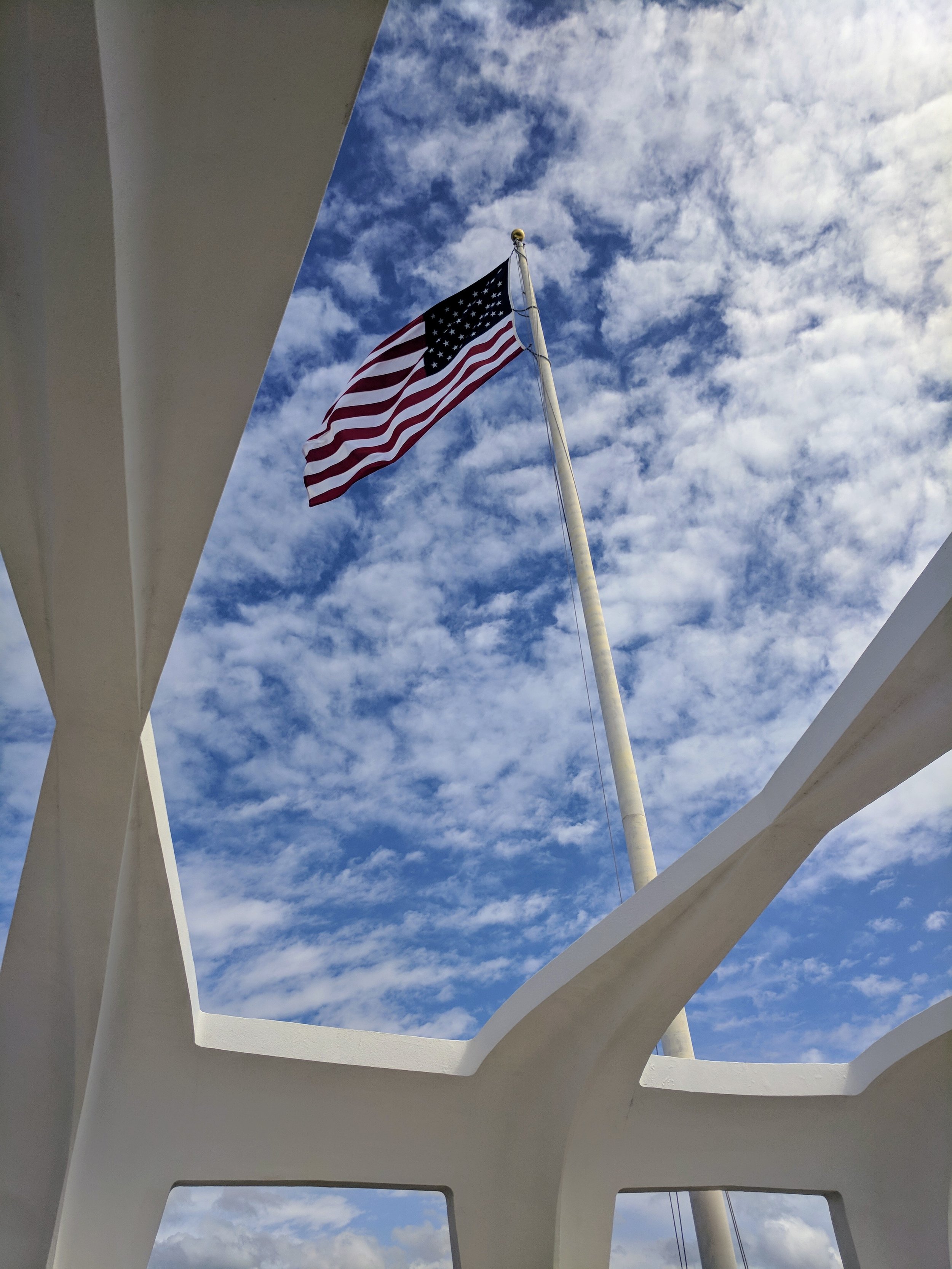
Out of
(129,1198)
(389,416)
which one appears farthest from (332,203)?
(129,1198)

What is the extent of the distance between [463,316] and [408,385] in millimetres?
1637

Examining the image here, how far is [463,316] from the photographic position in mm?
11180

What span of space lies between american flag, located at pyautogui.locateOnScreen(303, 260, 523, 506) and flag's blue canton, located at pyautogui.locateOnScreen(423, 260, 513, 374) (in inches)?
0.4

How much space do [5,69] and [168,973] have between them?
326 inches

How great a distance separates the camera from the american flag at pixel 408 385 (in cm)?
927

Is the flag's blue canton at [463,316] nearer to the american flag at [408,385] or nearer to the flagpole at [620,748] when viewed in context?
the american flag at [408,385]

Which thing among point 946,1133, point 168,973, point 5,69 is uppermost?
point 5,69

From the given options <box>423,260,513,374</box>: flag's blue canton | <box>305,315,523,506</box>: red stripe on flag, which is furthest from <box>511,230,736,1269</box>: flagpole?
<box>305,315,523,506</box>: red stripe on flag

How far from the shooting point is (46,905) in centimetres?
886

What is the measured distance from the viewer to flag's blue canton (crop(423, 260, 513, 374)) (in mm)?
10570

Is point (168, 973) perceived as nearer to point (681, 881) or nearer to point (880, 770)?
point (681, 881)

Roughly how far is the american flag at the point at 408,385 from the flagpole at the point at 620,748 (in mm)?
1942

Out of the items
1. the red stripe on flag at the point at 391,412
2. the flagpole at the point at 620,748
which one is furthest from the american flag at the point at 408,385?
the flagpole at the point at 620,748

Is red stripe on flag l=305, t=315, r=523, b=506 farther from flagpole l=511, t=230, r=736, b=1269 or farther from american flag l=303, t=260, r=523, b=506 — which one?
flagpole l=511, t=230, r=736, b=1269
